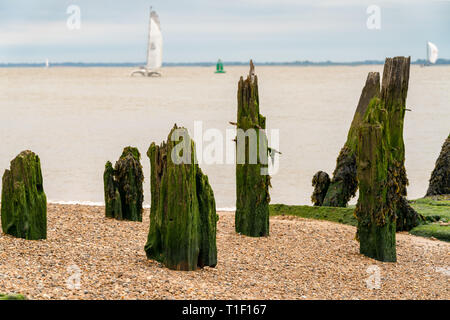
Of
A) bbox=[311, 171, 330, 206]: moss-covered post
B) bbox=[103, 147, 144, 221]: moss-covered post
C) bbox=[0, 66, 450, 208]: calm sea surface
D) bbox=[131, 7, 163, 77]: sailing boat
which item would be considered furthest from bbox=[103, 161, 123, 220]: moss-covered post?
bbox=[131, 7, 163, 77]: sailing boat

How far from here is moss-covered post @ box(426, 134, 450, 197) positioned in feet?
61.0

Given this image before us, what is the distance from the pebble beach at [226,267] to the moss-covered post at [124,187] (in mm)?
309

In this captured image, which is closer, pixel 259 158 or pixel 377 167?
pixel 377 167

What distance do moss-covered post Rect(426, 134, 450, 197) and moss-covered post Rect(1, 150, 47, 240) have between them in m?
10.9

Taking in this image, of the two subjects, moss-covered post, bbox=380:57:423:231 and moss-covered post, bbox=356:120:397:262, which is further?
moss-covered post, bbox=380:57:423:231

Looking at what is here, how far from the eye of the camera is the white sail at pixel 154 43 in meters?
92.8

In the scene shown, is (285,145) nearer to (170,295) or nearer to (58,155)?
(58,155)

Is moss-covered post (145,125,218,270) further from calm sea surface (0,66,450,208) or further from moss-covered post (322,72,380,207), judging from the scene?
calm sea surface (0,66,450,208)

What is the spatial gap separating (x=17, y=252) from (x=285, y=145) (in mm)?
31285

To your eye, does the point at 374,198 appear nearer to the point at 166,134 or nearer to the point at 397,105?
the point at 397,105

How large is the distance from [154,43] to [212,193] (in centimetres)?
8931

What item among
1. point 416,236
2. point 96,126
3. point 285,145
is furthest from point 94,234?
point 96,126

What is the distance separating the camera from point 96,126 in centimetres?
5266
